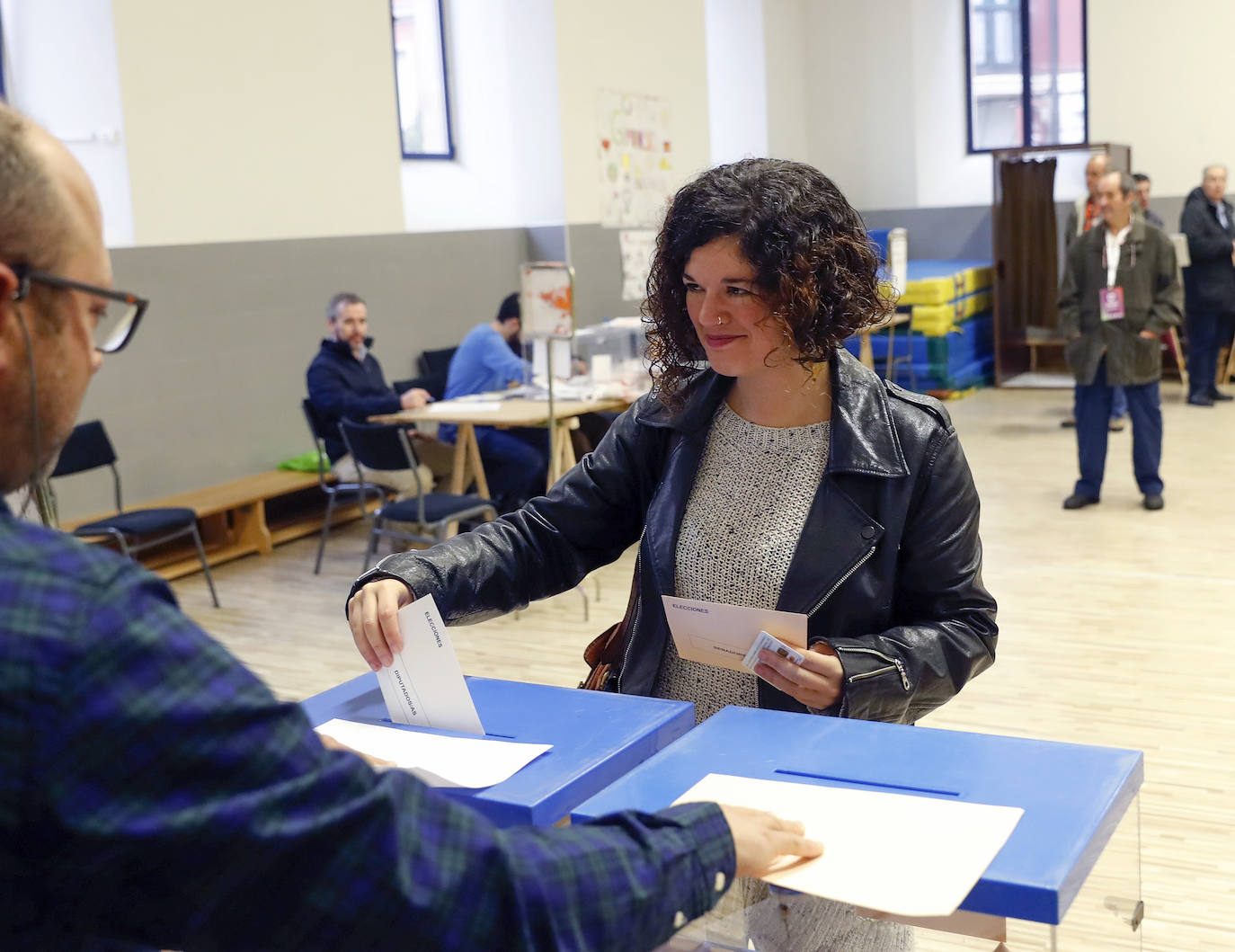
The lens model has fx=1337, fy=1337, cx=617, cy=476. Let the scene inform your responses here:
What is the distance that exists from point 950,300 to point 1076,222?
2039 mm

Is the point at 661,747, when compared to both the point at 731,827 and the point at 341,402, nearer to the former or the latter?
the point at 731,827

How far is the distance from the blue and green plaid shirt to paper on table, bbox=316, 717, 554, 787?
1.95 ft

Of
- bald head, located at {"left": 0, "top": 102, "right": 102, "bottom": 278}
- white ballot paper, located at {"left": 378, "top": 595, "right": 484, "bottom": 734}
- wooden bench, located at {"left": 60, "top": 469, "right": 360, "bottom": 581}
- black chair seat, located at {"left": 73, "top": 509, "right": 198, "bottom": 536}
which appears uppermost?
bald head, located at {"left": 0, "top": 102, "right": 102, "bottom": 278}

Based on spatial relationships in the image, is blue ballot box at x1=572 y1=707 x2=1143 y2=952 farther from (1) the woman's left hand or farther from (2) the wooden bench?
(2) the wooden bench

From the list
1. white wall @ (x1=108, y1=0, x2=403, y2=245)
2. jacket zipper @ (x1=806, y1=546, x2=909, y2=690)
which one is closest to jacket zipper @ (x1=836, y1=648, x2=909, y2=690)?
jacket zipper @ (x1=806, y1=546, x2=909, y2=690)

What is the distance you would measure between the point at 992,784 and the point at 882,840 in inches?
7.6

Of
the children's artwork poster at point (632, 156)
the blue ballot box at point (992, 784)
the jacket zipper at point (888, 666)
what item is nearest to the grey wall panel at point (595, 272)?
the children's artwork poster at point (632, 156)

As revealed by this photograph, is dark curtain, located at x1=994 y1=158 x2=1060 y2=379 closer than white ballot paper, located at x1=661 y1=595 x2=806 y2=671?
No

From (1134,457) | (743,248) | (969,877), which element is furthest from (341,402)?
(969,877)

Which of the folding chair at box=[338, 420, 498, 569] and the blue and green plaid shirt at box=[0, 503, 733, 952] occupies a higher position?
the blue and green plaid shirt at box=[0, 503, 733, 952]

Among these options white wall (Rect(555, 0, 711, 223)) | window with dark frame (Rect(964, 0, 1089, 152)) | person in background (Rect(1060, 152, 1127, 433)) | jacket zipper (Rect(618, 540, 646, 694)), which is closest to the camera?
jacket zipper (Rect(618, 540, 646, 694))

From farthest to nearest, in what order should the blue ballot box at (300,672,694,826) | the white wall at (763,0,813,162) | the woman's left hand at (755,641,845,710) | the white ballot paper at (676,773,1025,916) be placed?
1. the white wall at (763,0,813,162)
2. the woman's left hand at (755,641,845,710)
3. the blue ballot box at (300,672,694,826)
4. the white ballot paper at (676,773,1025,916)

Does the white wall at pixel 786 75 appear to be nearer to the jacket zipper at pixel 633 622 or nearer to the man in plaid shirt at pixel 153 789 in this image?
the jacket zipper at pixel 633 622

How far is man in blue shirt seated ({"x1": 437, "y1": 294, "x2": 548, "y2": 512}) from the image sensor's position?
686 cm
